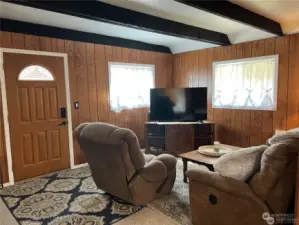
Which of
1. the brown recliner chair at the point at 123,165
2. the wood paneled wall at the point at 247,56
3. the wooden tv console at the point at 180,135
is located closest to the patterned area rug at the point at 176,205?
the brown recliner chair at the point at 123,165

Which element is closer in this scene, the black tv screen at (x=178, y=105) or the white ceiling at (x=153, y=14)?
the white ceiling at (x=153, y=14)

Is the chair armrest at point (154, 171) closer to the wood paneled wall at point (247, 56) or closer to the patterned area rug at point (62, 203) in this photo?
the patterned area rug at point (62, 203)

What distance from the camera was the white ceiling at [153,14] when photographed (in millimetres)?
2765

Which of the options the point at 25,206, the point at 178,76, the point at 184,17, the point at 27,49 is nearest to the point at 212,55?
the point at 178,76

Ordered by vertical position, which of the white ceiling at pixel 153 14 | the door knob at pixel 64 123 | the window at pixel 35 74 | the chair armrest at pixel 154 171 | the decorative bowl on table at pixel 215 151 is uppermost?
the white ceiling at pixel 153 14

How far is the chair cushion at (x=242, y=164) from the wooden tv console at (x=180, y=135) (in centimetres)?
240

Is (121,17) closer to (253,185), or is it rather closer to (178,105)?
(178,105)

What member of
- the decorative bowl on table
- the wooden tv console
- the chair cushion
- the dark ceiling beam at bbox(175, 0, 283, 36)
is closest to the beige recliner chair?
the chair cushion

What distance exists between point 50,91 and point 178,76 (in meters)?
3.06

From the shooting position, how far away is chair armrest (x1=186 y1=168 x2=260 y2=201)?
1.69 meters

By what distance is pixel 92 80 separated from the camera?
4094mm

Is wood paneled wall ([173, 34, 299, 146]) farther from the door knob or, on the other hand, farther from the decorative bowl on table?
the door knob

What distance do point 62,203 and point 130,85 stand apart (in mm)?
2743

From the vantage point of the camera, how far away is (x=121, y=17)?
284 cm
